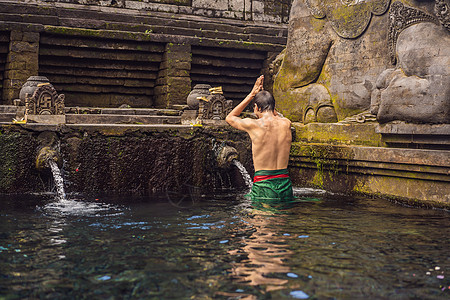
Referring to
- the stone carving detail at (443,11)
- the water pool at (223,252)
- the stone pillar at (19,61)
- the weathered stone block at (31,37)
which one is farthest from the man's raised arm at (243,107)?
the weathered stone block at (31,37)

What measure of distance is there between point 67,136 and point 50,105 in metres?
1.22

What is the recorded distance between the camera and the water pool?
9.98 ft

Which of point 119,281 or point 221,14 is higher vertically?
point 221,14

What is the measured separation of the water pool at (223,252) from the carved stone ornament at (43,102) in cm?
243

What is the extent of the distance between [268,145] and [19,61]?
877cm

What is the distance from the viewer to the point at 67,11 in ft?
44.2

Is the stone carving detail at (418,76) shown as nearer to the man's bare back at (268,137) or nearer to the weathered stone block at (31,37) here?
the man's bare back at (268,137)

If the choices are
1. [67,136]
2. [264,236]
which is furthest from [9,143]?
[264,236]

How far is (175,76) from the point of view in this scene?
14.0 meters

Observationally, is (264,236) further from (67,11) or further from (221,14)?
(221,14)

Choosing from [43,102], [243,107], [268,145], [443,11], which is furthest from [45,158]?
[443,11]

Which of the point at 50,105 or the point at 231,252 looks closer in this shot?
the point at 231,252

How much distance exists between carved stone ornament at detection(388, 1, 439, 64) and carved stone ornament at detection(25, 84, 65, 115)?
4.94 metres

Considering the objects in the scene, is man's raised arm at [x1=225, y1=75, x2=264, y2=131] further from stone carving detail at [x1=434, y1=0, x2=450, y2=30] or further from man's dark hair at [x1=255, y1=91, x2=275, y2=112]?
stone carving detail at [x1=434, y1=0, x2=450, y2=30]
